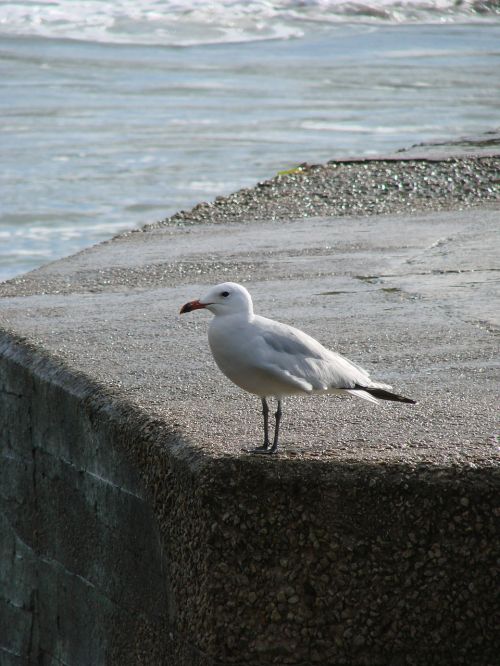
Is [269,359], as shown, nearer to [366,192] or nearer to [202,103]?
[366,192]

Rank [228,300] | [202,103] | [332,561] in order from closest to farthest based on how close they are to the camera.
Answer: [332,561] → [228,300] → [202,103]

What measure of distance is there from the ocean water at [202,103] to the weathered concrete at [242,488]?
17.3 ft

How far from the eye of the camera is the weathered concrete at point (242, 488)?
305 centimetres

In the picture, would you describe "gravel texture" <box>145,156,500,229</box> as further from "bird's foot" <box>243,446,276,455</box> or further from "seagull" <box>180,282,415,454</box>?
"bird's foot" <box>243,446,276,455</box>

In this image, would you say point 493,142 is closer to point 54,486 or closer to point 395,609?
point 54,486

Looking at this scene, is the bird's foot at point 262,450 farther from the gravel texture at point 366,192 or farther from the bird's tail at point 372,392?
the gravel texture at point 366,192

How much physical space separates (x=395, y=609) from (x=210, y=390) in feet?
3.91

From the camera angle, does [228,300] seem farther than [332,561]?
Yes

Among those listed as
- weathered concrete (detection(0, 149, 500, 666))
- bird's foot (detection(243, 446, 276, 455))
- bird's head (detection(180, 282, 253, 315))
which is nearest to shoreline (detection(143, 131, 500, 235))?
weathered concrete (detection(0, 149, 500, 666))

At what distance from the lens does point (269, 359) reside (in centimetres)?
317

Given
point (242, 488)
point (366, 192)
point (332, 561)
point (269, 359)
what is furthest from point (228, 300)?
point (366, 192)

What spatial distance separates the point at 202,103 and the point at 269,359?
14.3 metres

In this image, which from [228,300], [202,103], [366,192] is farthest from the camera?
[202,103]

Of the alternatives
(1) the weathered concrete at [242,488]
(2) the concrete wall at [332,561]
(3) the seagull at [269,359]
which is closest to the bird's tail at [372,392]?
(3) the seagull at [269,359]
